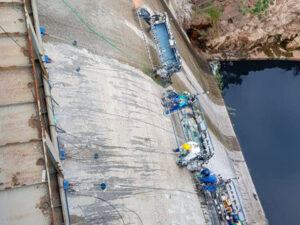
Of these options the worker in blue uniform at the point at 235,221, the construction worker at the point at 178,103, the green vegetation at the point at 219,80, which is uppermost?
the green vegetation at the point at 219,80

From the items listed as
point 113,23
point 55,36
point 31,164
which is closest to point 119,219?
point 31,164

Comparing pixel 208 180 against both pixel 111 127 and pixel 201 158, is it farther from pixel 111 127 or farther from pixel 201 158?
pixel 111 127

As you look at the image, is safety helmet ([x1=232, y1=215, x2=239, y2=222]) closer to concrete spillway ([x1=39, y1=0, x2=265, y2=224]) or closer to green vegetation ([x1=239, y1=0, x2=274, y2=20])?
concrete spillway ([x1=39, y1=0, x2=265, y2=224])

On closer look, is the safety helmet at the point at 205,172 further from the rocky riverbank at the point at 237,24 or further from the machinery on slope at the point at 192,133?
the rocky riverbank at the point at 237,24

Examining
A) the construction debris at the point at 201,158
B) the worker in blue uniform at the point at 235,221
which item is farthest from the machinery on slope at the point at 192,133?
the worker in blue uniform at the point at 235,221

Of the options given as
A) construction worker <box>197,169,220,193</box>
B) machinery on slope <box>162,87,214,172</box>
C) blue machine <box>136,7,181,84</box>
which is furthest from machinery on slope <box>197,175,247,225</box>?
blue machine <box>136,7,181,84</box>

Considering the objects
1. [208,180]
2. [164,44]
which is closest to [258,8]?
[164,44]
